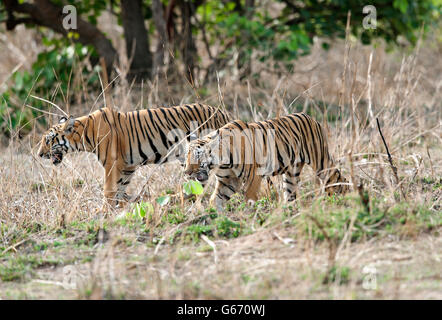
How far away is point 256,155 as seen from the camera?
17.7 ft

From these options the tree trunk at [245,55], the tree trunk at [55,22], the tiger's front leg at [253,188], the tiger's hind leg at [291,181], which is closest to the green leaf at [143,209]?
the tiger's front leg at [253,188]

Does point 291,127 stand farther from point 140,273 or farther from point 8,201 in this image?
point 8,201

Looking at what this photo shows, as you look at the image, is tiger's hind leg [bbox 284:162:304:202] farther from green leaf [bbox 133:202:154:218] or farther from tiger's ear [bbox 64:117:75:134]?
tiger's ear [bbox 64:117:75:134]

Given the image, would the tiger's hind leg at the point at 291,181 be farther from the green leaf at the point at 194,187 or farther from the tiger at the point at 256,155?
the green leaf at the point at 194,187

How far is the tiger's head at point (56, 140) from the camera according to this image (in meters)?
5.95

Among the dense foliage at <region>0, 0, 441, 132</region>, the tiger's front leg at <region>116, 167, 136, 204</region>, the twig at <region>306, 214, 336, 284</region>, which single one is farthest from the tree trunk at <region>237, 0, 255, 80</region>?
the twig at <region>306, 214, 336, 284</region>

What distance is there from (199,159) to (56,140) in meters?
1.71

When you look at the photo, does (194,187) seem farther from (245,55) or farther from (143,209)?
(245,55)

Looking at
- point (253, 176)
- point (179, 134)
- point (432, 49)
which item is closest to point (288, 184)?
point (253, 176)

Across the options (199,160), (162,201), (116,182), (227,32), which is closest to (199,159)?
(199,160)

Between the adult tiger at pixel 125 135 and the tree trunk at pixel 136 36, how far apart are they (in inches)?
174

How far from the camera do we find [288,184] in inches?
226

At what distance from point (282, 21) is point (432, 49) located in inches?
183

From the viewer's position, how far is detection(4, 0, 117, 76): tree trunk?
1020 centimetres
